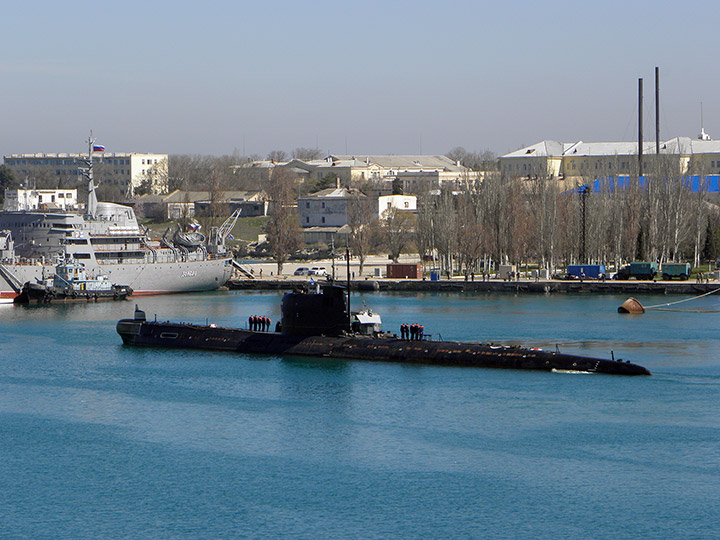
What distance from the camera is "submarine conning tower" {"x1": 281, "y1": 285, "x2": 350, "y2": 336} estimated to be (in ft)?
133

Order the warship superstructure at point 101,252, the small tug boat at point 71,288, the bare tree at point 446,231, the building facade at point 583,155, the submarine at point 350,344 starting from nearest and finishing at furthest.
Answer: the submarine at point 350,344 < the small tug boat at point 71,288 < the warship superstructure at point 101,252 < the bare tree at point 446,231 < the building facade at point 583,155

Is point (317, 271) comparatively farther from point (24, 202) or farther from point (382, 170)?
point (382, 170)

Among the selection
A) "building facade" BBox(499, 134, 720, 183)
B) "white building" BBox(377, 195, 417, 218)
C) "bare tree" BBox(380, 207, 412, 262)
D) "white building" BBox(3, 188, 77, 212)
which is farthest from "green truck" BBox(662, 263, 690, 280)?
"building facade" BBox(499, 134, 720, 183)

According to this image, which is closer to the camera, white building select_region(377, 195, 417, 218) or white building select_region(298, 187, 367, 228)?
white building select_region(298, 187, 367, 228)

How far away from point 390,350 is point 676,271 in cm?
3729

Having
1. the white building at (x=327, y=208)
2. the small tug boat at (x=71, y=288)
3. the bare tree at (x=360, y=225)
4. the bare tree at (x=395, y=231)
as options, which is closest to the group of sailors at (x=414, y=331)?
the small tug boat at (x=71, y=288)

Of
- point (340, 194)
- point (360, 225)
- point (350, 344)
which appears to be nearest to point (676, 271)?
point (360, 225)

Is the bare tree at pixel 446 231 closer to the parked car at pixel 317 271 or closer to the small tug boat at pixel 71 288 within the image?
the parked car at pixel 317 271

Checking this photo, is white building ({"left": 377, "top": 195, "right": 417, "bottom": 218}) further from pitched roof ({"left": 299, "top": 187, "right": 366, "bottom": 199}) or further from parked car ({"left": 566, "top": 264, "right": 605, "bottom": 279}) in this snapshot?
parked car ({"left": 566, "top": 264, "right": 605, "bottom": 279})

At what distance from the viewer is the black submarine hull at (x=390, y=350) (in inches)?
1442

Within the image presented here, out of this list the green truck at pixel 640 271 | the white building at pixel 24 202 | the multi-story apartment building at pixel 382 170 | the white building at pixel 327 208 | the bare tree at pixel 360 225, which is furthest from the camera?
the multi-story apartment building at pixel 382 170

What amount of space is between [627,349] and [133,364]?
19807 mm

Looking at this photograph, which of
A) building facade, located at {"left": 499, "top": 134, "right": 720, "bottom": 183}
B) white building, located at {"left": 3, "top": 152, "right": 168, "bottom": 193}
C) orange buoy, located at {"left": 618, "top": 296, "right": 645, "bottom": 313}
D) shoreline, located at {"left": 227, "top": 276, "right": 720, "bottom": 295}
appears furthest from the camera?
white building, located at {"left": 3, "top": 152, "right": 168, "bottom": 193}

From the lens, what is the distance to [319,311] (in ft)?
133
